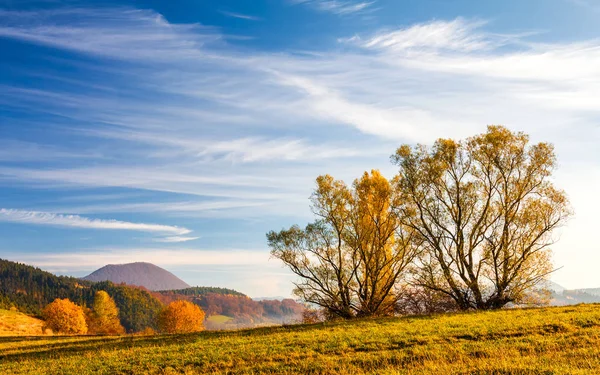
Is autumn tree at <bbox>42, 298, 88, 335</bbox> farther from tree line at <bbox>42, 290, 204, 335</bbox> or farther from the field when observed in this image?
the field

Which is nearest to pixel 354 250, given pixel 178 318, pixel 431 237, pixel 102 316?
pixel 431 237

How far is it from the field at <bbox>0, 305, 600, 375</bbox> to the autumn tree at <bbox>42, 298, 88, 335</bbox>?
3656 inches

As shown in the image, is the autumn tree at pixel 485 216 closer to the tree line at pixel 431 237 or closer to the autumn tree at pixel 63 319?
the tree line at pixel 431 237

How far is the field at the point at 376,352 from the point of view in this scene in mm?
14492

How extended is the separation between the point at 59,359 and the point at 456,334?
67.3 feet

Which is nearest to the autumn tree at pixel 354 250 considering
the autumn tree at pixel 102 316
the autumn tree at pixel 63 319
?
the autumn tree at pixel 63 319

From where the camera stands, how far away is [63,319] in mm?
107438

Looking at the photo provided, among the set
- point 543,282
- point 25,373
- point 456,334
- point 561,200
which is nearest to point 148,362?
point 25,373

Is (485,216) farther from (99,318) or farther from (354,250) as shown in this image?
(99,318)

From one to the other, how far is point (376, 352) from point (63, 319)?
11212 centimetres

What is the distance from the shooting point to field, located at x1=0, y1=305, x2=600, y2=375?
1449cm

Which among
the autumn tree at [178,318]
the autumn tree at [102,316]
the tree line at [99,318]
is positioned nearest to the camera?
the tree line at [99,318]

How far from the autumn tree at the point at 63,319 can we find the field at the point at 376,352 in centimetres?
9286

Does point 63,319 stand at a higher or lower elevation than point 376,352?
lower
